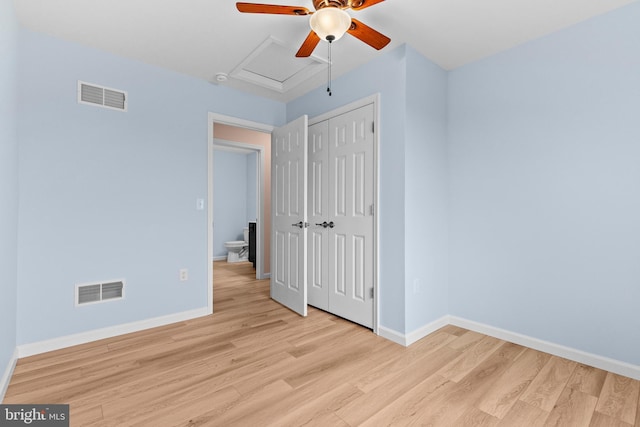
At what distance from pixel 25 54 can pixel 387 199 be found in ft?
10.1

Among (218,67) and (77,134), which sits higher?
(218,67)

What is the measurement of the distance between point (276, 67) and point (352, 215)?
1661 mm

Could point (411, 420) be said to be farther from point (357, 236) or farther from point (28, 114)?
point (28, 114)

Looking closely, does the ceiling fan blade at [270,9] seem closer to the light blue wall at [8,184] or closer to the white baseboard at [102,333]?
the light blue wall at [8,184]

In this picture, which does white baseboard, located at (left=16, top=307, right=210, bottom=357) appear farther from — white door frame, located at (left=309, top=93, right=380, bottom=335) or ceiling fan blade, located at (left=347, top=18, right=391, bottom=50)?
Answer: ceiling fan blade, located at (left=347, top=18, right=391, bottom=50)

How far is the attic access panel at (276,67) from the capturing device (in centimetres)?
264

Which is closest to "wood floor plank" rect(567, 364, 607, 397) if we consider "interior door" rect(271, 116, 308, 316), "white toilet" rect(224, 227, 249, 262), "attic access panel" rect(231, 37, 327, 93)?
"interior door" rect(271, 116, 308, 316)

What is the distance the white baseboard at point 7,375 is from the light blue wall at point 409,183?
257 centimetres

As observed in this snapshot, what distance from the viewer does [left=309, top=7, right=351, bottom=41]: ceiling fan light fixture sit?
5.18 feet

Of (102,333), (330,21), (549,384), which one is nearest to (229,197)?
(102,333)

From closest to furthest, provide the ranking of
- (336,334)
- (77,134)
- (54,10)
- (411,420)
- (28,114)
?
(411,420)
(54,10)
(28,114)
(77,134)
(336,334)

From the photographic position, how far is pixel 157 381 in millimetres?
1935

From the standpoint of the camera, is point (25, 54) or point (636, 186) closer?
point (636, 186)

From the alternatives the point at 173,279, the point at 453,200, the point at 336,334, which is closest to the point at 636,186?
the point at 453,200
